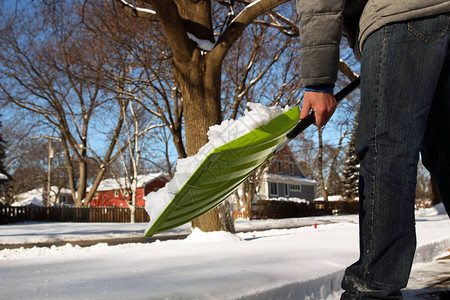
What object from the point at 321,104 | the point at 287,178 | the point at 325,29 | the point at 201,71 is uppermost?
the point at 201,71

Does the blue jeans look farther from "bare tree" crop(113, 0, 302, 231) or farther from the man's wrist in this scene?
"bare tree" crop(113, 0, 302, 231)

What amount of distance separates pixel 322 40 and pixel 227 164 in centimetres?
60

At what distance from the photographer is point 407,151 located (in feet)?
4.18

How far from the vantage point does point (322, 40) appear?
141cm

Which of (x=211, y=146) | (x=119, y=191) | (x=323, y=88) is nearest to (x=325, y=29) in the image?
(x=323, y=88)

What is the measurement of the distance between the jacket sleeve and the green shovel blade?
0.54 feet

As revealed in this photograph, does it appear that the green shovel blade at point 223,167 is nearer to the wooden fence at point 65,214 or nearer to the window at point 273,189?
the wooden fence at point 65,214

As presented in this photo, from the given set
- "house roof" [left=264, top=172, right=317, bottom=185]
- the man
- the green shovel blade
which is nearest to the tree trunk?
the green shovel blade

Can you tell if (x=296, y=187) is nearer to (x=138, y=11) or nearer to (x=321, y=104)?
(x=138, y=11)

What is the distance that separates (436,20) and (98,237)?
41.1 feet

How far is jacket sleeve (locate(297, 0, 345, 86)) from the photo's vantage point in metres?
1.40

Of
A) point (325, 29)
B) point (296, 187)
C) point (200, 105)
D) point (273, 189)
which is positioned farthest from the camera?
point (296, 187)

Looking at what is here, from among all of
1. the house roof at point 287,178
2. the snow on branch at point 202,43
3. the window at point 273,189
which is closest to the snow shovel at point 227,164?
the snow on branch at point 202,43

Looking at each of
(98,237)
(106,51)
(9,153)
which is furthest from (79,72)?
(9,153)
